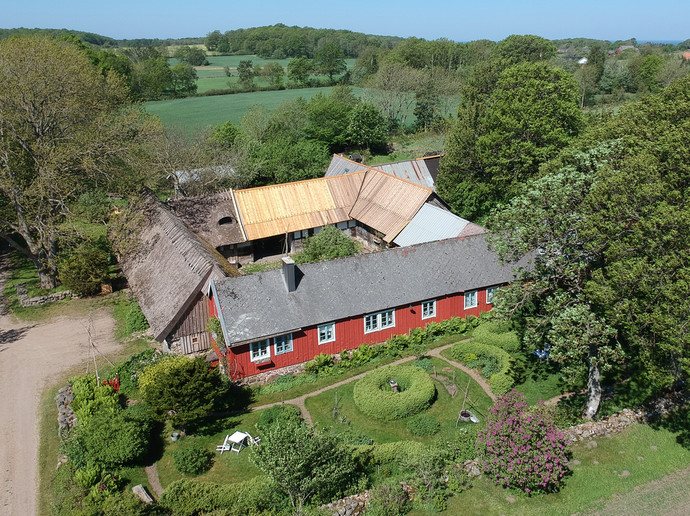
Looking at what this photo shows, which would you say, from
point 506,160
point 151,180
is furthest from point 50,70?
point 506,160

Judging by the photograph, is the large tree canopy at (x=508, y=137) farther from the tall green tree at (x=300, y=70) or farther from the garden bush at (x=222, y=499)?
the tall green tree at (x=300, y=70)

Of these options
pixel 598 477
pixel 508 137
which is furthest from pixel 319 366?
pixel 508 137

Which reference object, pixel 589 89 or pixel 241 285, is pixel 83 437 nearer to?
pixel 241 285

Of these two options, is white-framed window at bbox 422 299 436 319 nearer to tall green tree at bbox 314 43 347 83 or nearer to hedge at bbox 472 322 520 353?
hedge at bbox 472 322 520 353

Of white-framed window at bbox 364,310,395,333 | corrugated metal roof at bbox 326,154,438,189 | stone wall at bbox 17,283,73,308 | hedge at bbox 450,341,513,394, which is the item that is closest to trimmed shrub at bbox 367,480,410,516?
hedge at bbox 450,341,513,394

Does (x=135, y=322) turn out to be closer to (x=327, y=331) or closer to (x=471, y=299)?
(x=327, y=331)

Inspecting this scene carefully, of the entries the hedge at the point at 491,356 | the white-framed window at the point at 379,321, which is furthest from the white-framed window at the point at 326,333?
the hedge at the point at 491,356
